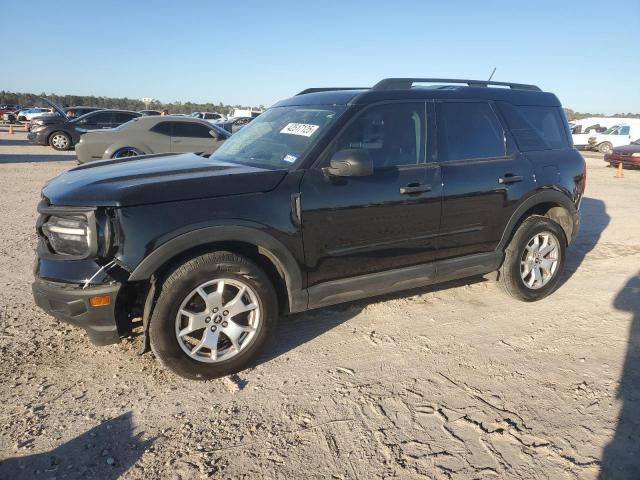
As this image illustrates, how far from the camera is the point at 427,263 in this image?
3.99 m

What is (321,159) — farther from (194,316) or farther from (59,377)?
(59,377)

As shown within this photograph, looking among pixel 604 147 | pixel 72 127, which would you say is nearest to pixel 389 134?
pixel 72 127

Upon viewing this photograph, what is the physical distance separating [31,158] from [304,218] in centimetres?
1517

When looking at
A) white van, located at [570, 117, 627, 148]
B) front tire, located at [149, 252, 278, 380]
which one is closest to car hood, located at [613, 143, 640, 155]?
white van, located at [570, 117, 627, 148]

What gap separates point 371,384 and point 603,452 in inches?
51.9

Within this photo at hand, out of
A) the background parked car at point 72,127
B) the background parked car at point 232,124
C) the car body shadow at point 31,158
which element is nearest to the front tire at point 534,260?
the car body shadow at point 31,158

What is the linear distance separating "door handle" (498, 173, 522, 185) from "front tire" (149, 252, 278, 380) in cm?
234

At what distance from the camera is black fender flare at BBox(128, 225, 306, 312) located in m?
2.91

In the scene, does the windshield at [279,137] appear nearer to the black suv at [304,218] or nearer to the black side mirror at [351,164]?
the black suv at [304,218]

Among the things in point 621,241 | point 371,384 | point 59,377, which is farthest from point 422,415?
point 621,241

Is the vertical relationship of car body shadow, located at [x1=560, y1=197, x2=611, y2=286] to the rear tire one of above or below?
below

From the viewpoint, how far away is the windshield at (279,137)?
142 inches

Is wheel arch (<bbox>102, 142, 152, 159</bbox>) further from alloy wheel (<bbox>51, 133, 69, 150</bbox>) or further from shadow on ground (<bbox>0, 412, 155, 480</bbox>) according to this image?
shadow on ground (<bbox>0, 412, 155, 480</bbox>)

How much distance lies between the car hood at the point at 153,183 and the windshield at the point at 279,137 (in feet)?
A: 0.72
